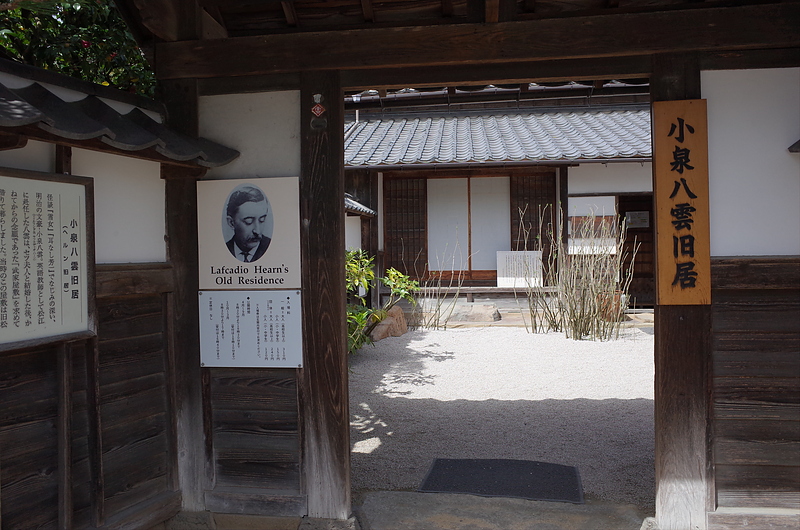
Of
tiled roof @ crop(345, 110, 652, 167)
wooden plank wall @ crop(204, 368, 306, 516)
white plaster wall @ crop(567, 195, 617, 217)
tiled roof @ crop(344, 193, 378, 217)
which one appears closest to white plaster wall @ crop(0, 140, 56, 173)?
wooden plank wall @ crop(204, 368, 306, 516)

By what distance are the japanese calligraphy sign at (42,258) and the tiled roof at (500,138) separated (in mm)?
6947

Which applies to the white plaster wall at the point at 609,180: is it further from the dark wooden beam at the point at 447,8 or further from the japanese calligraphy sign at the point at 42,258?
the japanese calligraphy sign at the point at 42,258

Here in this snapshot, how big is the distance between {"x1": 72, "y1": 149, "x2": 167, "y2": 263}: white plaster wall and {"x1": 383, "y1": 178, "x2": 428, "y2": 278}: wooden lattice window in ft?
24.1

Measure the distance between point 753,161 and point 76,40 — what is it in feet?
12.8

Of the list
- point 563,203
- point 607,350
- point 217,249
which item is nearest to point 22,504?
point 217,249

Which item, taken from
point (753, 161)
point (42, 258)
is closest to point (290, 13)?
point (42, 258)

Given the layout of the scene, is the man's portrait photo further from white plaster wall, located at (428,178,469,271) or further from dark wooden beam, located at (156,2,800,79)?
white plaster wall, located at (428,178,469,271)

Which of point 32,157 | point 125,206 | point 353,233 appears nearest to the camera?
point 32,157

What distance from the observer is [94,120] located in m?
2.44

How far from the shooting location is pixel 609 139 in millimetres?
9938

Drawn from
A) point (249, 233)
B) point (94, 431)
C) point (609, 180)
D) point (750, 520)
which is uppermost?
point (609, 180)

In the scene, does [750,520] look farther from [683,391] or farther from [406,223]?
[406,223]

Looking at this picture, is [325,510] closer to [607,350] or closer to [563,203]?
[607,350]

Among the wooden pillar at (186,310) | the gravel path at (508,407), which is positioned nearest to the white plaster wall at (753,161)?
the gravel path at (508,407)
